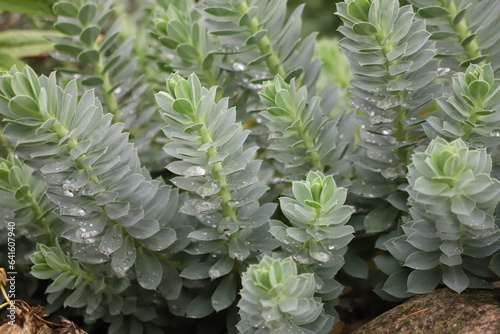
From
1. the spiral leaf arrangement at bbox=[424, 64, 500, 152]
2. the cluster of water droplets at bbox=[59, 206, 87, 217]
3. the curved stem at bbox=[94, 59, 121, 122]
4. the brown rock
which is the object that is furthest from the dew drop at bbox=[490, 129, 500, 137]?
the curved stem at bbox=[94, 59, 121, 122]

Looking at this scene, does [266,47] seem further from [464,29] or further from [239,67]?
[464,29]

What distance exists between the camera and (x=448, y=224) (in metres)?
0.81

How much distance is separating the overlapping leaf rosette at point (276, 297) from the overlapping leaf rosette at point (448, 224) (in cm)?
19

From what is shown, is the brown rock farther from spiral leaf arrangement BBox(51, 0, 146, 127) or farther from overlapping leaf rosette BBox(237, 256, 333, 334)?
spiral leaf arrangement BBox(51, 0, 146, 127)

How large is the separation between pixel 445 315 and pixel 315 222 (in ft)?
0.81

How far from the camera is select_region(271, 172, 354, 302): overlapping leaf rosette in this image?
816mm

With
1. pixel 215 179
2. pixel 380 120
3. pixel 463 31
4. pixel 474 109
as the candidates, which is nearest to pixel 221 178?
pixel 215 179

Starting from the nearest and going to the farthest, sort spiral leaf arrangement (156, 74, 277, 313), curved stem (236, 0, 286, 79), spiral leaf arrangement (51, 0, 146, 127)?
spiral leaf arrangement (156, 74, 277, 313) < curved stem (236, 0, 286, 79) < spiral leaf arrangement (51, 0, 146, 127)

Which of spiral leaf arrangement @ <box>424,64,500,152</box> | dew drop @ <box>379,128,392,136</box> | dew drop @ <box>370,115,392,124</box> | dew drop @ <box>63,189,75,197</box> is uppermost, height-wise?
spiral leaf arrangement @ <box>424,64,500,152</box>

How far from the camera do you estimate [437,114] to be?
3.24ft

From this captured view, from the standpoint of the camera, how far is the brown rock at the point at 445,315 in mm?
827

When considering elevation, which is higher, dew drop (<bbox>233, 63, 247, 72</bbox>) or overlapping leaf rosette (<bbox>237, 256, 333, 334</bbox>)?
dew drop (<bbox>233, 63, 247, 72</bbox>)

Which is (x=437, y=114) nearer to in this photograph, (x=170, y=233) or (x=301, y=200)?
(x=301, y=200)

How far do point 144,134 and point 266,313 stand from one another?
24.0 inches
